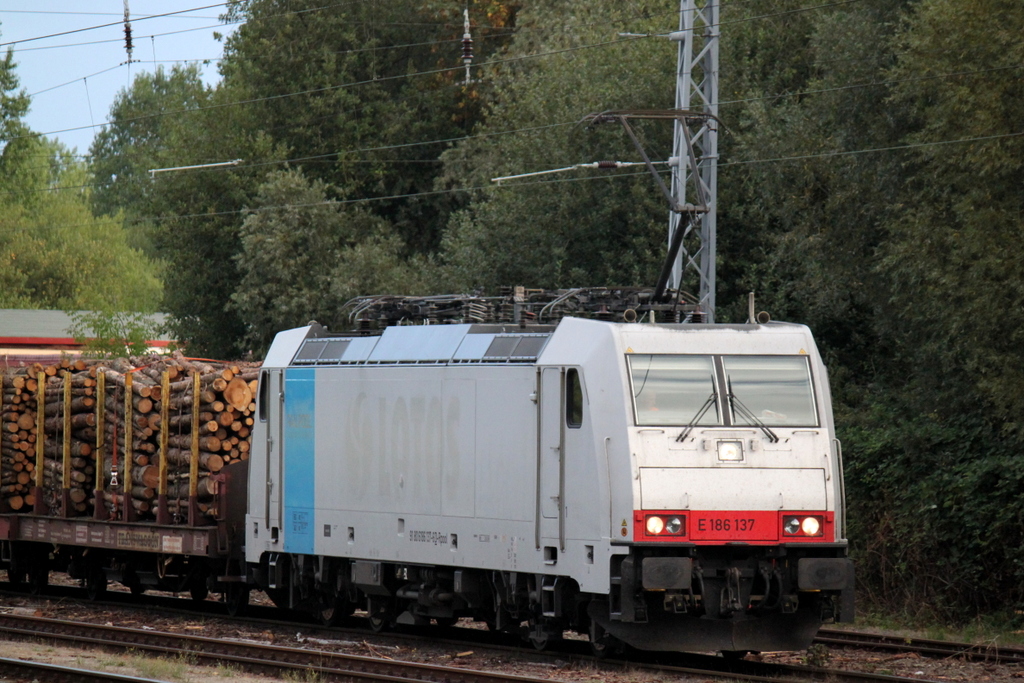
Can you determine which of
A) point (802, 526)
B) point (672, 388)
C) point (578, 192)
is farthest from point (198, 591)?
point (578, 192)

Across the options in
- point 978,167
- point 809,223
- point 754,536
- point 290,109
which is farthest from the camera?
point 290,109

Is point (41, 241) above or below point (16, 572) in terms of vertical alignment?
above

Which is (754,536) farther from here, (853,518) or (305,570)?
(853,518)

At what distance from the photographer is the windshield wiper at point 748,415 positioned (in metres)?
12.4

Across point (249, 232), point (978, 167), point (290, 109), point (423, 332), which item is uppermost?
point (290, 109)

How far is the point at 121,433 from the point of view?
1930cm

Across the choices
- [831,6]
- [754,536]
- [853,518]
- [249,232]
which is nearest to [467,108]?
[249,232]

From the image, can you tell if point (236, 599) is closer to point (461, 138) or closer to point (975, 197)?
point (975, 197)

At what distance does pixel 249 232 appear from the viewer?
1710 inches

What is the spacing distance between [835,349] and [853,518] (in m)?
8.21

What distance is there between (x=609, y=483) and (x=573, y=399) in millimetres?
992

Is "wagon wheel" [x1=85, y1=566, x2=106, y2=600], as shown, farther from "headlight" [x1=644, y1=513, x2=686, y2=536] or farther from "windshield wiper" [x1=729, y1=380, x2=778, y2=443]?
"windshield wiper" [x1=729, y1=380, x2=778, y2=443]

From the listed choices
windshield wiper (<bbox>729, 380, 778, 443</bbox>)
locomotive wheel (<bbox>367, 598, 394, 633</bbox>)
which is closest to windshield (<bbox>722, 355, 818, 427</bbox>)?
windshield wiper (<bbox>729, 380, 778, 443</bbox>)

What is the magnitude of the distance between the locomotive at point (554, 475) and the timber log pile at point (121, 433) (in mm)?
990
